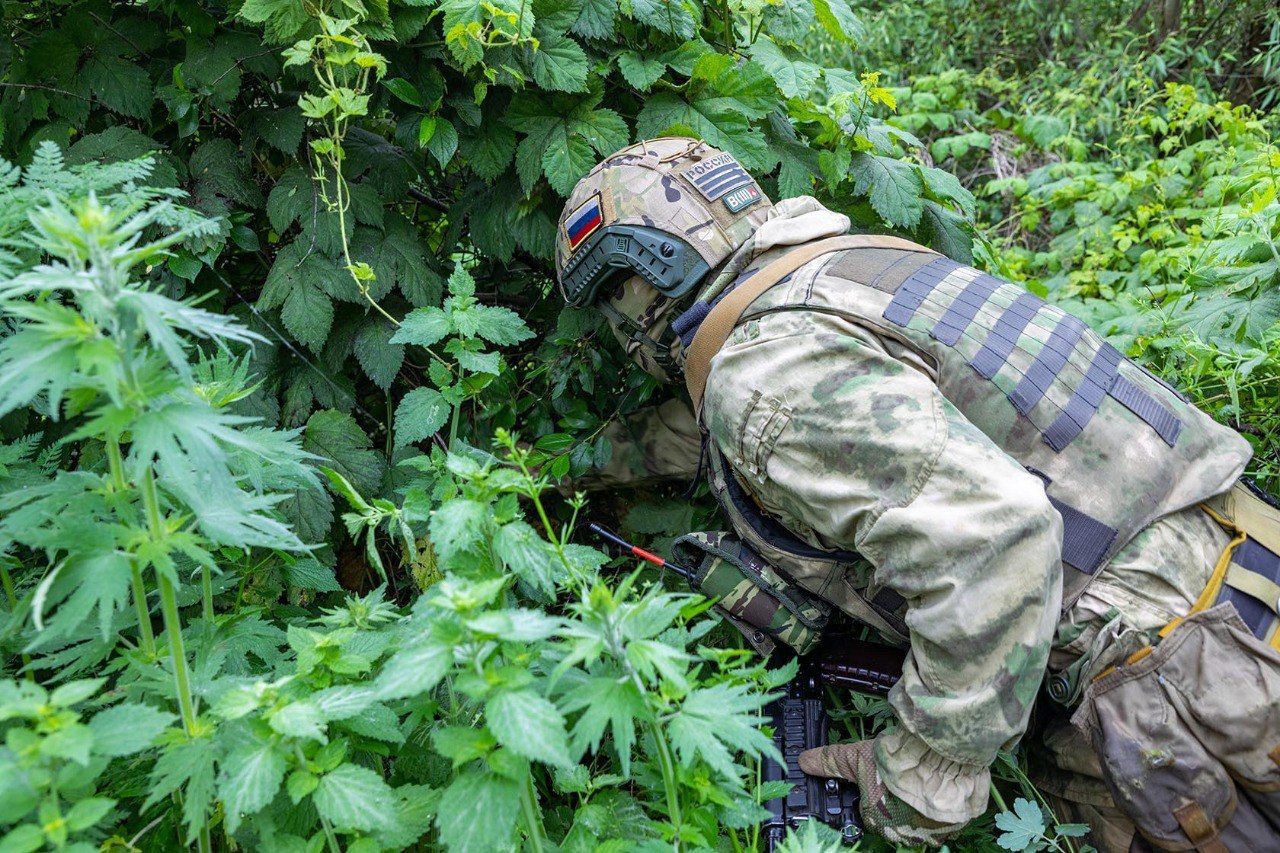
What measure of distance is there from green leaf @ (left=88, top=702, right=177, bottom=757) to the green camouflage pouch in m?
1.54

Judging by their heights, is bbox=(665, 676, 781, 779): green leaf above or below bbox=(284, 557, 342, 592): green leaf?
above

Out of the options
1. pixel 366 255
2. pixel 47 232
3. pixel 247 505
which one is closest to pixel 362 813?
pixel 247 505

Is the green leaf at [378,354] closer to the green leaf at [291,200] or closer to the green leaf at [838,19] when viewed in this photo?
the green leaf at [291,200]

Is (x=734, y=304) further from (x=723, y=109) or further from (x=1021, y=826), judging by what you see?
(x=1021, y=826)

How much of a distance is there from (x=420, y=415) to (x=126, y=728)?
1.20 meters

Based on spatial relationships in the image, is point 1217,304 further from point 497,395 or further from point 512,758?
point 512,758

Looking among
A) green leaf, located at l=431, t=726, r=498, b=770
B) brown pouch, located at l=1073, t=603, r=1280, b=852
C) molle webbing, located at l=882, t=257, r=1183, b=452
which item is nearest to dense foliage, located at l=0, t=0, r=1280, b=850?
green leaf, located at l=431, t=726, r=498, b=770

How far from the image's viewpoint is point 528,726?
1399 mm

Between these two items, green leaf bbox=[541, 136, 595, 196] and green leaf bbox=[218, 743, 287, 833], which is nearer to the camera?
green leaf bbox=[218, 743, 287, 833]

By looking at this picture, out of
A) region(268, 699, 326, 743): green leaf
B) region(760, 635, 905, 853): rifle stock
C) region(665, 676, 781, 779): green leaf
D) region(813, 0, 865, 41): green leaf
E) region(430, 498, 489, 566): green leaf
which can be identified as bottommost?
region(760, 635, 905, 853): rifle stock

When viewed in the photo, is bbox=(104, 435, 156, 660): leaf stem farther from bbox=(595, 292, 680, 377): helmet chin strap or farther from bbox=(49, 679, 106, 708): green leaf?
bbox=(595, 292, 680, 377): helmet chin strap

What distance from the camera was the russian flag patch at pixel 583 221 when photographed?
8.90 feet

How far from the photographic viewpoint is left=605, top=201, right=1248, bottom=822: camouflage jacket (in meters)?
2.08

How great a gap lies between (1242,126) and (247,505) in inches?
183
